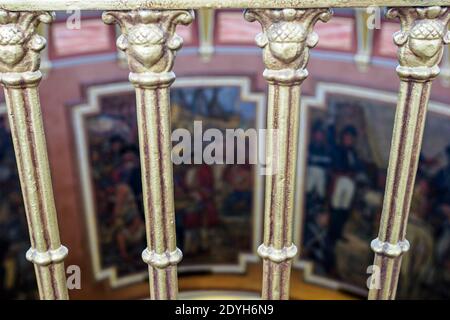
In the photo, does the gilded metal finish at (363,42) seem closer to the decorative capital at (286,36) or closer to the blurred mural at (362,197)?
the blurred mural at (362,197)

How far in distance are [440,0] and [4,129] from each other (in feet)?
19.5

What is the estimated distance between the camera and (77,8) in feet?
7.47

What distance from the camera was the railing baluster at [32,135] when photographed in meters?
2.29

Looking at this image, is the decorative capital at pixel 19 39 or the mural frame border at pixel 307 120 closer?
the decorative capital at pixel 19 39

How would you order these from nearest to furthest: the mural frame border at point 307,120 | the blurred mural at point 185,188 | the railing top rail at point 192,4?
1. the railing top rail at point 192,4
2. the mural frame border at point 307,120
3. the blurred mural at point 185,188

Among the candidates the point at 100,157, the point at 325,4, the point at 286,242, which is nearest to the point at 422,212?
the point at 100,157

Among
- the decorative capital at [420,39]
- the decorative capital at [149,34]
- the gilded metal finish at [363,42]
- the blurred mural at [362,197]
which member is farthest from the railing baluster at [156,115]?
the blurred mural at [362,197]

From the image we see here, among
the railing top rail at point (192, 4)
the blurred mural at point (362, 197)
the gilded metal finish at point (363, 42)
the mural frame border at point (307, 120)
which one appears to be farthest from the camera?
the blurred mural at point (362, 197)

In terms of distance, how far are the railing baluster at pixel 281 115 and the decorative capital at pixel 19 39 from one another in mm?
843

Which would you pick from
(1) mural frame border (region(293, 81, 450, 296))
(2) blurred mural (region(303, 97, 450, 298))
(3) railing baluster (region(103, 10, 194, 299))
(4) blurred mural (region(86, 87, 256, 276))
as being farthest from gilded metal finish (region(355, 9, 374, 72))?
(3) railing baluster (region(103, 10, 194, 299))

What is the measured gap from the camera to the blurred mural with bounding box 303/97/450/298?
744cm

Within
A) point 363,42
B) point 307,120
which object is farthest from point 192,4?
point 307,120

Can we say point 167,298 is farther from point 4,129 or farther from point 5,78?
point 4,129

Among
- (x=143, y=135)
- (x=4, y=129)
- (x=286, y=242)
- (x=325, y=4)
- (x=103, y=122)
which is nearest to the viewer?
(x=325, y=4)
